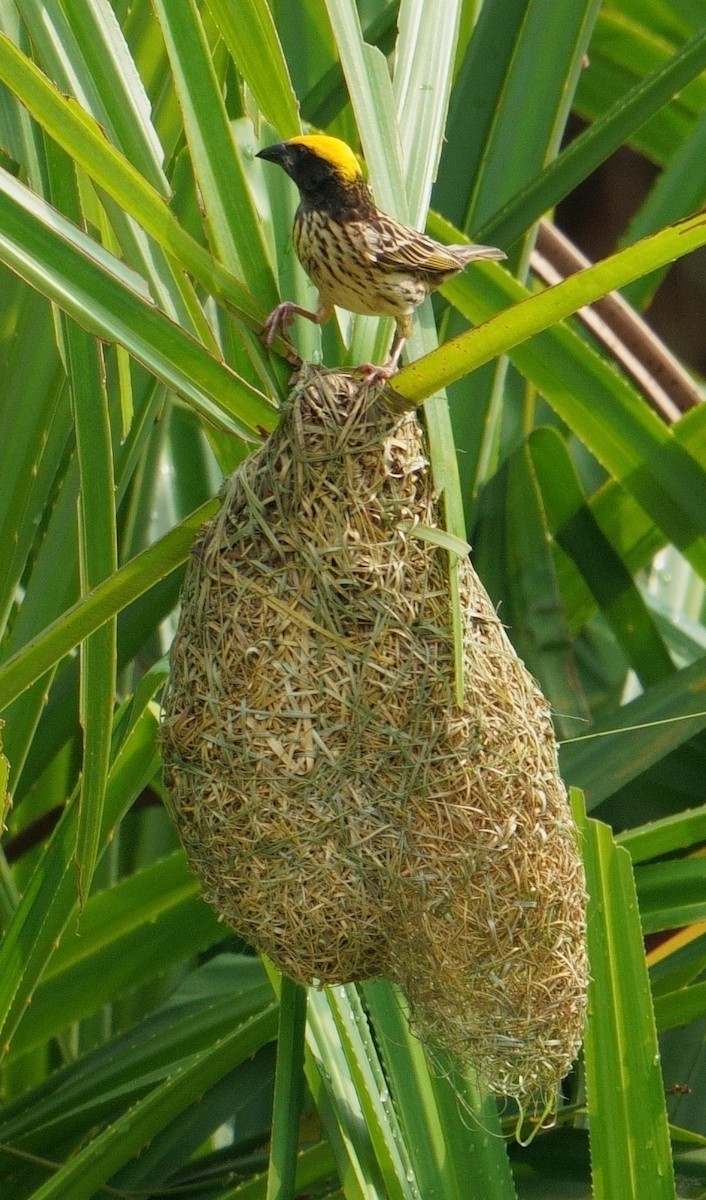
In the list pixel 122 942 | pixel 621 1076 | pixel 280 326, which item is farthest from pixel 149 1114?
pixel 280 326

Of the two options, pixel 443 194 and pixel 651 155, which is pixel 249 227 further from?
pixel 651 155

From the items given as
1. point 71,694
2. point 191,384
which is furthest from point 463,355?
point 71,694

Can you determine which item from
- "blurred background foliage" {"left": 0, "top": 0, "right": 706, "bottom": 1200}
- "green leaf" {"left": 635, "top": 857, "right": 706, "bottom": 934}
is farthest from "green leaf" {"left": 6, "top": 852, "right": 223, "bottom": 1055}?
"green leaf" {"left": 635, "top": 857, "right": 706, "bottom": 934}

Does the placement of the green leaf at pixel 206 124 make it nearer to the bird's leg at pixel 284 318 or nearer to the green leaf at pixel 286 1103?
the bird's leg at pixel 284 318

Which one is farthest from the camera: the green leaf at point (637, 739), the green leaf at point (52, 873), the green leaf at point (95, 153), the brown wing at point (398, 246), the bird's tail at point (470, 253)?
the green leaf at point (637, 739)

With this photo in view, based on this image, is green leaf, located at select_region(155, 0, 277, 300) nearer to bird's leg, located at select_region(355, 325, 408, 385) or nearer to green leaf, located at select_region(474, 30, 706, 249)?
bird's leg, located at select_region(355, 325, 408, 385)

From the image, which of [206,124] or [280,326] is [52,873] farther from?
[206,124]

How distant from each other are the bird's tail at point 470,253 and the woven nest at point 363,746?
11.4 inches

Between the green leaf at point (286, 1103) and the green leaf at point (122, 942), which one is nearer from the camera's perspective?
the green leaf at point (286, 1103)

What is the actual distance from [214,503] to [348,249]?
0.82 feet

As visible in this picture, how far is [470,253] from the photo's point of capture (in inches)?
53.6

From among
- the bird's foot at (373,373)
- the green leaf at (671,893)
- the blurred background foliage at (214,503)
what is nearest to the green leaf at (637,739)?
the blurred background foliage at (214,503)

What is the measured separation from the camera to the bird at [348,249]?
115 cm

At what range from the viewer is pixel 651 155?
9.49 feet
